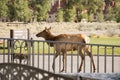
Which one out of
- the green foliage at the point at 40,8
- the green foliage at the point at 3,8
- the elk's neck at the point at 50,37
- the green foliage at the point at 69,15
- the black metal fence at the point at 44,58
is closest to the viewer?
the black metal fence at the point at 44,58

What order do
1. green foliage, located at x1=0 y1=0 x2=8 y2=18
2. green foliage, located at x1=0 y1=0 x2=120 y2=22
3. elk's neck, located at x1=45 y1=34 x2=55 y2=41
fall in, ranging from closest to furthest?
elk's neck, located at x1=45 y1=34 x2=55 y2=41 < green foliage, located at x1=0 y1=0 x2=8 y2=18 < green foliage, located at x1=0 y1=0 x2=120 y2=22

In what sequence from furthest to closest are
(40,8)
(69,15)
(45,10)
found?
(45,10), (40,8), (69,15)

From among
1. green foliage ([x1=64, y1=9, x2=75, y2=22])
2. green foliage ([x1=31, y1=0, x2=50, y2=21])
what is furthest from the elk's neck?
green foliage ([x1=31, y1=0, x2=50, y2=21])

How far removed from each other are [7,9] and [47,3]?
12.4 meters

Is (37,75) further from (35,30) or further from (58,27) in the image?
(58,27)

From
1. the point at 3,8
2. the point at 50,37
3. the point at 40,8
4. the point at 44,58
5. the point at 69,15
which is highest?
the point at 40,8

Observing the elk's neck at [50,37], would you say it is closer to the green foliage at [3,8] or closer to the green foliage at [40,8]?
the green foliage at [3,8]

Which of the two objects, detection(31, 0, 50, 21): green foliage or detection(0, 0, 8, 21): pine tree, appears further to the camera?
detection(31, 0, 50, 21): green foliage

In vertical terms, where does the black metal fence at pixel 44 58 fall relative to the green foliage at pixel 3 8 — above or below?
below

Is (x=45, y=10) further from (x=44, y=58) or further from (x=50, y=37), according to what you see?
(x=44, y=58)

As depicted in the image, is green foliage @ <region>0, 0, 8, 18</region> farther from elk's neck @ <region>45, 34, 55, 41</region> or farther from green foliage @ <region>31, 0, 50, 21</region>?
elk's neck @ <region>45, 34, 55, 41</region>

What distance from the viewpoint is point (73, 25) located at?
64812 mm


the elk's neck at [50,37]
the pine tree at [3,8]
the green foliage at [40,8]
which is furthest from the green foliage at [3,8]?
the elk's neck at [50,37]

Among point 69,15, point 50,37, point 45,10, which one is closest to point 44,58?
point 50,37
